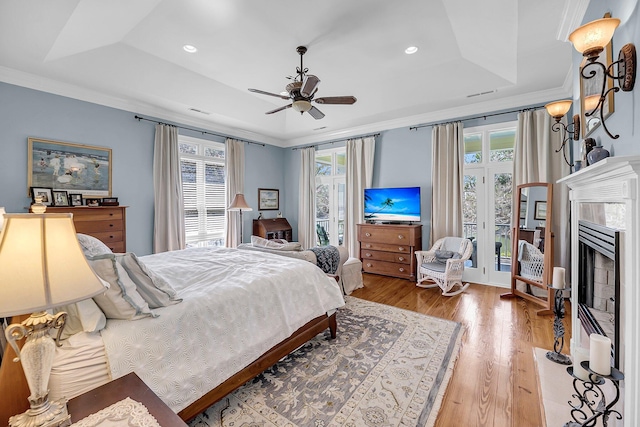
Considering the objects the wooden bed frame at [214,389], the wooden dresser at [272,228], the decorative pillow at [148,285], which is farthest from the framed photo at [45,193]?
the wooden dresser at [272,228]

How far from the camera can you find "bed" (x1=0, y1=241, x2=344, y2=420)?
1.34m

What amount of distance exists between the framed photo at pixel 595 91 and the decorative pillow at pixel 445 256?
2393 mm

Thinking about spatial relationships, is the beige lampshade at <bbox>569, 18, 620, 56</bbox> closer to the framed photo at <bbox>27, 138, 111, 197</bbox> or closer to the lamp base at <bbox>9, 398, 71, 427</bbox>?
the lamp base at <bbox>9, 398, 71, 427</bbox>

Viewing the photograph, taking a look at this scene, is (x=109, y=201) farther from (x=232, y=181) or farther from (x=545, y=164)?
(x=545, y=164)

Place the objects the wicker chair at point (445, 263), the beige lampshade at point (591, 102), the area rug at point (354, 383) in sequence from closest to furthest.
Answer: the area rug at point (354, 383)
the beige lampshade at point (591, 102)
the wicker chair at point (445, 263)

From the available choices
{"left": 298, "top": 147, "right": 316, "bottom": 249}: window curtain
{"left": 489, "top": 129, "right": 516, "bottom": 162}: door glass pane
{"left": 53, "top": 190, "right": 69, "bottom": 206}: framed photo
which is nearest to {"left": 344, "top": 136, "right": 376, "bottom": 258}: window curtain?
{"left": 298, "top": 147, "right": 316, "bottom": 249}: window curtain

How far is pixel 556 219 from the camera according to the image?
3.94m

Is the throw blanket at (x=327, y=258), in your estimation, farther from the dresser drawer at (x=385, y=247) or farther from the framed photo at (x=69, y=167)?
the framed photo at (x=69, y=167)

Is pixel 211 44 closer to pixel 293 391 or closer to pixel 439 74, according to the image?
pixel 439 74

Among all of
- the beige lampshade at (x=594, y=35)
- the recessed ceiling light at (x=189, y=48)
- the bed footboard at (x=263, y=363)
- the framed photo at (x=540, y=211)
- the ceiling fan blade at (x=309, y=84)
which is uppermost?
the recessed ceiling light at (x=189, y=48)

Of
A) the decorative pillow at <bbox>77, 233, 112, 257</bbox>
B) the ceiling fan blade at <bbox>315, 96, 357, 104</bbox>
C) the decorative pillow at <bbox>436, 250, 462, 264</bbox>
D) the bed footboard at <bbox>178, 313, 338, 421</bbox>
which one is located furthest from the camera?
the decorative pillow at <bbox>436, 250, 462, 264</bbox>

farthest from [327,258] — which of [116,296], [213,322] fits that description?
[116,296]

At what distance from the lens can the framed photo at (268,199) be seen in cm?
649

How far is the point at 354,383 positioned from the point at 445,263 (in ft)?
9.31
